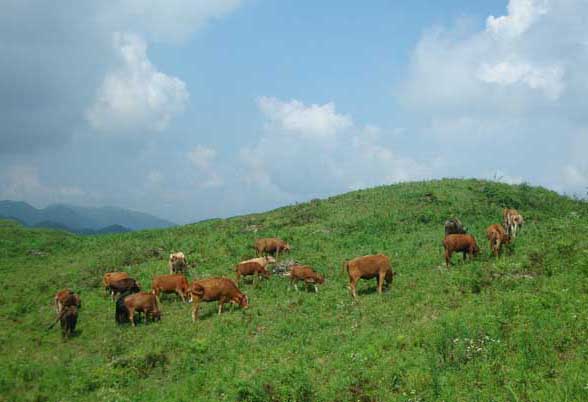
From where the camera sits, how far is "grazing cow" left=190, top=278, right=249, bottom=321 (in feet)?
64.1

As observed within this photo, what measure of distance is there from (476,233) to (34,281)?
91.3 feet

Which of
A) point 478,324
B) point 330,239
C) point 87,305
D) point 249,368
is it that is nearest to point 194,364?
point 249,368

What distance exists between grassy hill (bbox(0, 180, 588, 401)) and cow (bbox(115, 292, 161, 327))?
0.58 m

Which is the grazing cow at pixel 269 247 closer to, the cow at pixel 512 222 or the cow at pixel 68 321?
the cow at pixel 68 321

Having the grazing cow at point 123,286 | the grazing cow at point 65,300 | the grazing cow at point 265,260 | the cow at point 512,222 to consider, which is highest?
the cow at point 512,222

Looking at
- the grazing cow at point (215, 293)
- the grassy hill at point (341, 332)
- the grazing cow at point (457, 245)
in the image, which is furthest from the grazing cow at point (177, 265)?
the grazing cow at point (457, 245)

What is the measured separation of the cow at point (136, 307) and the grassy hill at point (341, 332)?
58 centimetres

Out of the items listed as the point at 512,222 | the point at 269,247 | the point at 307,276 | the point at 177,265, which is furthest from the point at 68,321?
the point at 512,222

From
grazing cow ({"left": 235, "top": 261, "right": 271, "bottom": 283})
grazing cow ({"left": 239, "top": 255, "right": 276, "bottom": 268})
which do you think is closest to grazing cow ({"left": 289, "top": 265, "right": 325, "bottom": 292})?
grazing cow ({"left": 235, "top": 261, "right": 271, "bottom": 283})

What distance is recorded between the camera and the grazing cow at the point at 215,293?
19547 millimetres

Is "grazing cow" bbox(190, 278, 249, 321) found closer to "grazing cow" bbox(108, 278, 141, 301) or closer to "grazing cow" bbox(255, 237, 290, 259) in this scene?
"grazing cow" bbox(108, 278, 141, 301)

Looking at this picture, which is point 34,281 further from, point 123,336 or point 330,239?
point 330,239

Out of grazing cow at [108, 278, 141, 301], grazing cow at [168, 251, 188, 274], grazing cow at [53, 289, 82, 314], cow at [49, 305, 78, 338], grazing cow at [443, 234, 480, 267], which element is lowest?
cow at [49, 305, 78, 338]

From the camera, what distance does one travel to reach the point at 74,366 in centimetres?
1593
